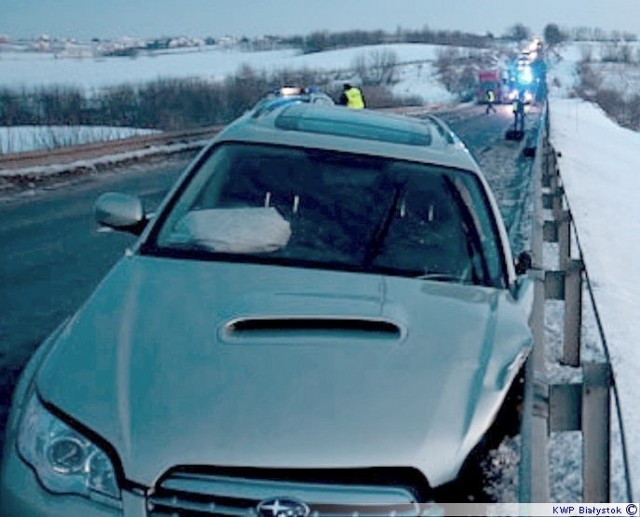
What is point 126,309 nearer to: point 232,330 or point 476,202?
point 232,330

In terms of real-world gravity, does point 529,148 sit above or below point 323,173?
below

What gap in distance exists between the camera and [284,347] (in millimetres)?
2803

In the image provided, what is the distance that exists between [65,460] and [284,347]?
743mm

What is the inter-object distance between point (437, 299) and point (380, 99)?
172 ft

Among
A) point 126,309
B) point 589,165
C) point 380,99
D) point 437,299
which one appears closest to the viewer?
point 126,309

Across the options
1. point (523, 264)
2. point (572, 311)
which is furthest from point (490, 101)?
point (523, 264)

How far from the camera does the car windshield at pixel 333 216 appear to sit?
12.6ft

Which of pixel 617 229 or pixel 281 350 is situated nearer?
pixel 281 350

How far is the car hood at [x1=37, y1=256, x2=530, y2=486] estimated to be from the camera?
7.87 feet

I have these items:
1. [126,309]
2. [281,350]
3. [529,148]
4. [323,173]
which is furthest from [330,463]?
[529,148]

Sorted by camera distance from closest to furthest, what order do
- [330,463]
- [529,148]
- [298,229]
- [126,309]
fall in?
1. [330,463]
2. [126,309]
3. [298,229]
4. [529,148]

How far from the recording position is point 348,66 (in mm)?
103938

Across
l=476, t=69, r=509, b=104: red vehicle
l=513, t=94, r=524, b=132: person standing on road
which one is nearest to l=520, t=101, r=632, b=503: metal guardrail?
l=513, t=94, r=524, b=132: person standing on road

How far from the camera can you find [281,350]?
2.79 metres
